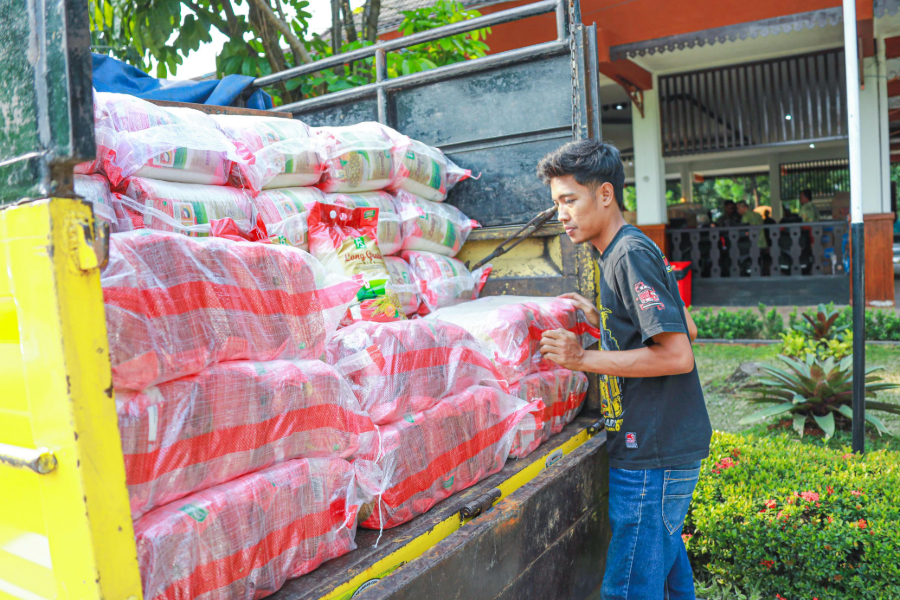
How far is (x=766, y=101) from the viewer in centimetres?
1012

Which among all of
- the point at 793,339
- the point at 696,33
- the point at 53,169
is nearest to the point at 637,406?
the point at 53,169

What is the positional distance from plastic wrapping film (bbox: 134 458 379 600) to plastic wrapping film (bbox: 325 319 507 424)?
18 cm

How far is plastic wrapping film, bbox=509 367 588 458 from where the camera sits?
213 cm

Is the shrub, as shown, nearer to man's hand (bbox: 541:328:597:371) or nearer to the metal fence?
man's hand (bbox: 541:328:597:371)

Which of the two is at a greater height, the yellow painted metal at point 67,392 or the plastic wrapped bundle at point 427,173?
the plastic wrapped bundle at point 427,173

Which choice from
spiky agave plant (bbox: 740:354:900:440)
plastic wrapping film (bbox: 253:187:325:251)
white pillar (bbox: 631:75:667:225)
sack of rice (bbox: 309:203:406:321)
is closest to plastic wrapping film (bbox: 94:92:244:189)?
plastic wrapping film (bbox: 253:187:325:251)

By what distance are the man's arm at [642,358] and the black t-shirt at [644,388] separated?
5cm

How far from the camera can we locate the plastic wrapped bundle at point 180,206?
67.4 inches

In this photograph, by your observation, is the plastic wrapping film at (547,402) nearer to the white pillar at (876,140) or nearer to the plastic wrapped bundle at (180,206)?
the plastic wrapped bundle at (180,206)

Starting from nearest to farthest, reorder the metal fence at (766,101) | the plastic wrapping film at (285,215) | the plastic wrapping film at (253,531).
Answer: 1. the plastic wrapping film at (253,531)
2. the plastic wrapping film at (285,215)
3. the metal fence at (766,101)

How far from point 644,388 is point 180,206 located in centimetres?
146

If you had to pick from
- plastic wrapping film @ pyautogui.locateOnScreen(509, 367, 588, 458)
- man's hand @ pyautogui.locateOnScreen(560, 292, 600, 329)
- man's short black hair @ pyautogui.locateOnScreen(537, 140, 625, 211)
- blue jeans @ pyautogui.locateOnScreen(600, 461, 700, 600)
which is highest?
man's short black hair @ pyautogui.locateOnScreen(537, 140, 625, 211)

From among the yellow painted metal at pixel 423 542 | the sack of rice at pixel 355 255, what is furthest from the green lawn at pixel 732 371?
the sack of rice at pixel 355 255

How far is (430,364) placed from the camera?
1780mm
